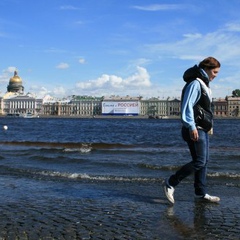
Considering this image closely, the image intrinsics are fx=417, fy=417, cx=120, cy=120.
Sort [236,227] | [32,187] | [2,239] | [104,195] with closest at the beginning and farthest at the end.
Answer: [2,239]
[236,227]
[104,195]
[32,187]

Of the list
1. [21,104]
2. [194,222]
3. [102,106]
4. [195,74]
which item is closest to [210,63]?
[195,74]

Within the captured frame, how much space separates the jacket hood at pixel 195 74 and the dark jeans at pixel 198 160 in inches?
26.3

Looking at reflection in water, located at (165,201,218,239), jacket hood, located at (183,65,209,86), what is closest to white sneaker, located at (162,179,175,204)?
reflection in water, located at (165,201,218,239)

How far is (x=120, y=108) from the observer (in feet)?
599

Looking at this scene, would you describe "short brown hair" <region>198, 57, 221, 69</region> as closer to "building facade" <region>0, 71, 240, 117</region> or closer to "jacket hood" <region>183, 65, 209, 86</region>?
"jacket hood" <region>183, 65, 209, 86</region>

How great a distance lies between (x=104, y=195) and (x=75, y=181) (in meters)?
1.79

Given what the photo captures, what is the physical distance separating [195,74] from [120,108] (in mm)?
177100

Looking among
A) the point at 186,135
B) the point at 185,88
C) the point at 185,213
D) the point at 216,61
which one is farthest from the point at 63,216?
the point at 216,61

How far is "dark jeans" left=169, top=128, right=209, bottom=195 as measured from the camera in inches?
213

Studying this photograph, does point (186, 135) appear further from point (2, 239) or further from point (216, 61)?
point (2, 239)

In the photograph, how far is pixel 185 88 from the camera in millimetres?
5480

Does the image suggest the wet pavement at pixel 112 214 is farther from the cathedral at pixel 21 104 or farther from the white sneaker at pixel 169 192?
the cathedral at pixel 21 104

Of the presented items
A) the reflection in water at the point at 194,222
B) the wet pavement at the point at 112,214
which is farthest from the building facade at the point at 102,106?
the reflection in water at the point at 194,222

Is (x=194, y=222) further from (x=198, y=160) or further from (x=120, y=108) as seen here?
(x=120, y=108)
